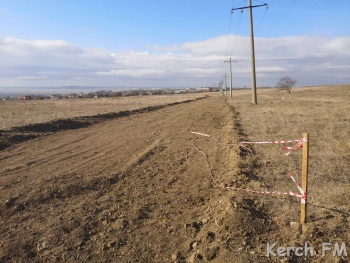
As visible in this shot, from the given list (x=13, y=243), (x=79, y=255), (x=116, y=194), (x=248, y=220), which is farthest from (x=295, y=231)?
(x=13, y=243)

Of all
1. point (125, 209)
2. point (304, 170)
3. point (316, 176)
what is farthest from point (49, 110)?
point (304, 170)

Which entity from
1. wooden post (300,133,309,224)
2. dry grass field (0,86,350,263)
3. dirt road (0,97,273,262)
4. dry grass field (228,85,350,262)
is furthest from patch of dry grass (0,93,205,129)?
wooden post (300,133,309,224)

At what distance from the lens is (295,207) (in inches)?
245

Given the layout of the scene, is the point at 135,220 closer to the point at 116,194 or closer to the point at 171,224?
the point at 171,224

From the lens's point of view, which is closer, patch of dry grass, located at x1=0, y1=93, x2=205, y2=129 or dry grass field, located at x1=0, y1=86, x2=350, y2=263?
dry grass field, located at x1=0, y1=86, x2=350, y2=263

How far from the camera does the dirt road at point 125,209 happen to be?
515 cm

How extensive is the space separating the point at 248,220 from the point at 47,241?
10.7 ft

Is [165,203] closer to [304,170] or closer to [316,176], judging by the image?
[304,170]

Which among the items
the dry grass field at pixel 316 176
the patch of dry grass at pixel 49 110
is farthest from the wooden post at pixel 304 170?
the patch of dry grass at pixel 49 110

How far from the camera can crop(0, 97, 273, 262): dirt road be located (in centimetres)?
515

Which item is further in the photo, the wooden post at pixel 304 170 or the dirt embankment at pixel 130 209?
the wooden post at pixel 304 170

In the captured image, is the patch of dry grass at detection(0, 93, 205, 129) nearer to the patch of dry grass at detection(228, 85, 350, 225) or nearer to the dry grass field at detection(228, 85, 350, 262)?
the patch of dry grass at detection(228, 85, 350, 225)

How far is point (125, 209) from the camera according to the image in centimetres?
672

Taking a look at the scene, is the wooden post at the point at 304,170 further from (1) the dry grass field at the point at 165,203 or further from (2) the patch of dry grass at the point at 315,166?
(2) the patch of dry grass at the point at 315,166
